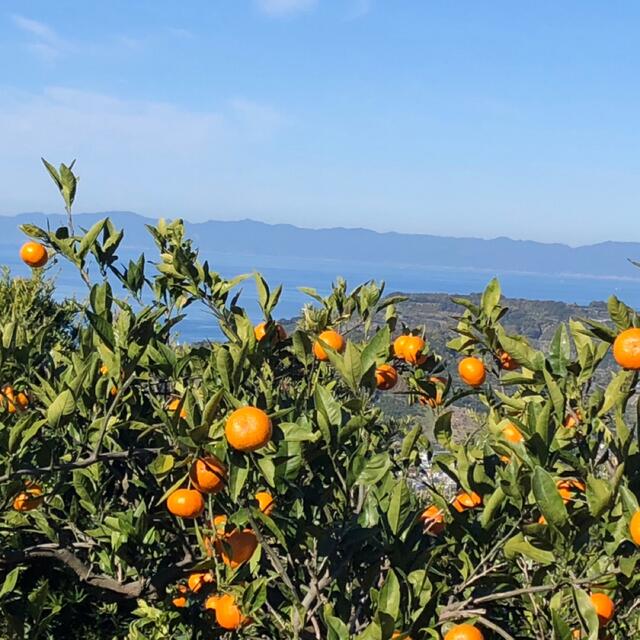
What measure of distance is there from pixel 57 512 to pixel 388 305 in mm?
1209

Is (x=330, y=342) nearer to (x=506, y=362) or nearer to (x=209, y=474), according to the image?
(x=506, y=362)

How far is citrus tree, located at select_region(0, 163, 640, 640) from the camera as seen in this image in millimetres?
1331

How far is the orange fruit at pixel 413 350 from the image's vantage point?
93.1 inches

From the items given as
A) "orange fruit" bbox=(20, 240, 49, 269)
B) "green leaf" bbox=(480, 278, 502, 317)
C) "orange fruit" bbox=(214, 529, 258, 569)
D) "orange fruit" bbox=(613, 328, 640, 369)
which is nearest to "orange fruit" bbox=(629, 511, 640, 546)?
"orange fruit" bbox=(613, 328, 640, 369)

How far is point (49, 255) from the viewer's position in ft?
8.04

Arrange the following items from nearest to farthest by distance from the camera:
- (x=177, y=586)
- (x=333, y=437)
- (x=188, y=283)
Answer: (x=333, y=437), (x=177, y=586), (x=188, y=283)

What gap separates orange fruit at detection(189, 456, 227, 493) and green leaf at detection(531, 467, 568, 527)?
562 millimetres

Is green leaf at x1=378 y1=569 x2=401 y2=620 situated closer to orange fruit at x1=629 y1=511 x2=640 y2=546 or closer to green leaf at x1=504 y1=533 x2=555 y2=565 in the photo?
green leaf at x1=504 y1=533 x2=555 y2=565

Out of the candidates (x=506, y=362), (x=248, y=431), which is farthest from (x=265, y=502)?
(x=506, y=362)

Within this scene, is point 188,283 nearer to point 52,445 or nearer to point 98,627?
point 52,445

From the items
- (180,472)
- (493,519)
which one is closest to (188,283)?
(180,472)

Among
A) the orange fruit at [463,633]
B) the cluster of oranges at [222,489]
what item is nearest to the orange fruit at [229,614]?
the cluster of oranges at [222,489]

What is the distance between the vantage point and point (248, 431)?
1245 millimetres

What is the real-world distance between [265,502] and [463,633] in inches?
18.8
